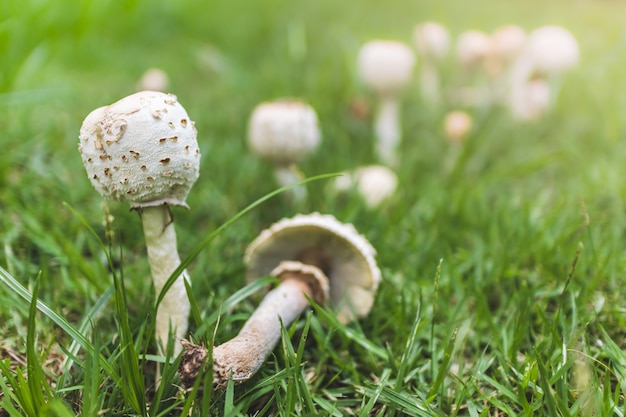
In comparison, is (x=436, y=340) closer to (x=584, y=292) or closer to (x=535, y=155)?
(x=584, y=292)

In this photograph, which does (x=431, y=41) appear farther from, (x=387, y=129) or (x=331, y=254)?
(x=331, y=254)

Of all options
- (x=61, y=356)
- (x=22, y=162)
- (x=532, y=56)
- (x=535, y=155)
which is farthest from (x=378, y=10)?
(x=61, y=356)

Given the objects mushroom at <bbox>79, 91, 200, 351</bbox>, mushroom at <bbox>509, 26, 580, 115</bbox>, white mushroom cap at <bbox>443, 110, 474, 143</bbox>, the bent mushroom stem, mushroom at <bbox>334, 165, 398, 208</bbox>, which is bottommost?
mushroom at <bbox>334, 165, 398, 208</bbox>

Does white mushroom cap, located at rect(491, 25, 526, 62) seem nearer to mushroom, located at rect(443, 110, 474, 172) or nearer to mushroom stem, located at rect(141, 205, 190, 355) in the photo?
mushroom, located at rect(443, 110, 474, 172)

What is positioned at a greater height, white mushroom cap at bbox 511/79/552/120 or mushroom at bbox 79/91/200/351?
mushroom at bbox 79/91/200/351

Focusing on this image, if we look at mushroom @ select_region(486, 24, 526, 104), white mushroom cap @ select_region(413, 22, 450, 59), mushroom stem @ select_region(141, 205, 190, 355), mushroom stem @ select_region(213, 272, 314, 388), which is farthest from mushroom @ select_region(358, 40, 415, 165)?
mushroom stem @ select_region(141, 205, 190, 355)

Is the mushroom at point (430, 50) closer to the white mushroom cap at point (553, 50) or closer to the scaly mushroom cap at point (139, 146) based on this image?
the white mushroom cap at point (553, 50)
